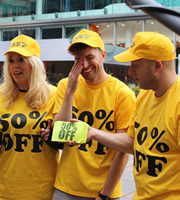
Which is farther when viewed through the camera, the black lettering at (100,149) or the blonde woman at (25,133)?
the blonde woman at (25,133)

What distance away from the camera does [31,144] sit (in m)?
3.11

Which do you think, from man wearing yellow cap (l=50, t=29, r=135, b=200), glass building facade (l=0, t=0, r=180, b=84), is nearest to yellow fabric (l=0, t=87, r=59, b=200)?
man wearing yellow cap (l=50, t=29, r=135, b=200)

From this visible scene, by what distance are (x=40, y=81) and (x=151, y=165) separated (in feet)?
4.95

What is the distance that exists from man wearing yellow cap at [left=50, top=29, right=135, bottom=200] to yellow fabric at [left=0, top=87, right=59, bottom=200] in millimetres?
179

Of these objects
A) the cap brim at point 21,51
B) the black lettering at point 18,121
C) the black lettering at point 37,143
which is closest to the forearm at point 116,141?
the black lettering at point 37,143

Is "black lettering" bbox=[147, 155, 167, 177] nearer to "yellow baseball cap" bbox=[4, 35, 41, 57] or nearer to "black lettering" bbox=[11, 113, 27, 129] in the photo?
"black lettering" bbox=[11, 113, 27, 129]

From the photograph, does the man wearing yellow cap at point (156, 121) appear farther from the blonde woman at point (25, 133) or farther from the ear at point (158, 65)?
the blonde woman at point (25, 133)

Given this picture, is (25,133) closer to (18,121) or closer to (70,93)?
(18,121)

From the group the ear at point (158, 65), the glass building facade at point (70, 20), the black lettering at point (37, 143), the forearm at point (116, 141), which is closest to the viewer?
the ear at point (158, 65)

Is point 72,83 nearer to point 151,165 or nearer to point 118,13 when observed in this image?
point 151,165

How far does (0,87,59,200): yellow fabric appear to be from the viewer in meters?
3.10

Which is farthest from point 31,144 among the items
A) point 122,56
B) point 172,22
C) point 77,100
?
point 172,22

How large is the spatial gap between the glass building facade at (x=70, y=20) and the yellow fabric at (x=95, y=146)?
15.3 m

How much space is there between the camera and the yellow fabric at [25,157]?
310 centimetres
